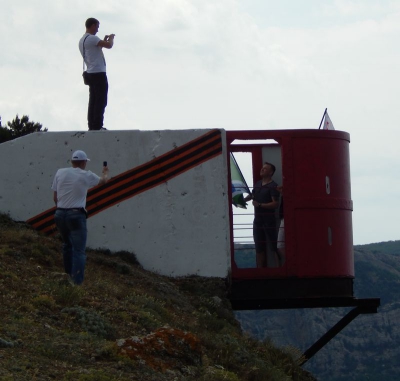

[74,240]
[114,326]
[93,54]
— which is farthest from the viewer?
[93,54]

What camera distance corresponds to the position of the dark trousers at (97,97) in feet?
47.6

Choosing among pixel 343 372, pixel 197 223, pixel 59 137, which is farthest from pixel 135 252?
pixel 343 372

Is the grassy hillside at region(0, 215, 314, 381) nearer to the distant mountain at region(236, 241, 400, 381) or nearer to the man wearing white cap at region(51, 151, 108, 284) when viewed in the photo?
the man wearing white cap at region(51, 151, 108, 284)

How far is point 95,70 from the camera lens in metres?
14.5

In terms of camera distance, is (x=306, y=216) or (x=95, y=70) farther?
(x=95, y=70)

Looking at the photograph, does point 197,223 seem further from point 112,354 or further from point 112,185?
point 112,354

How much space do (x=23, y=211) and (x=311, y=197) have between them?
389 centimetres

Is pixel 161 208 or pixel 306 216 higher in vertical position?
pixel 161 208

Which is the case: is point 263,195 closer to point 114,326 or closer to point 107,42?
point 107,42

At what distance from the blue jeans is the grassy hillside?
20 centimetres

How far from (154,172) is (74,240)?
2.78 metres

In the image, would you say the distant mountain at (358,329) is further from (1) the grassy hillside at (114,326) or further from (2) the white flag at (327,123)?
(1) the grassy hillside at (114,326)

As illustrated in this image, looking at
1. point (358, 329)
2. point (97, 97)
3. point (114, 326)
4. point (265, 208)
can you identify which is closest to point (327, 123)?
point (265, 208)

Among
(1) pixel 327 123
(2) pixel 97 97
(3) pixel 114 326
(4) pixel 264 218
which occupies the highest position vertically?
(2) pixel 97 97
